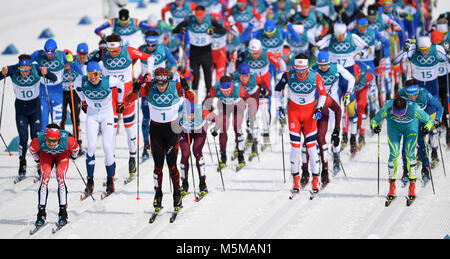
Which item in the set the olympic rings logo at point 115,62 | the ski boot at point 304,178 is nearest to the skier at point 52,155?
the olympic rings logo at point 115,62

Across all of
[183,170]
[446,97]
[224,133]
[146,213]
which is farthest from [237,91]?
[446,97]

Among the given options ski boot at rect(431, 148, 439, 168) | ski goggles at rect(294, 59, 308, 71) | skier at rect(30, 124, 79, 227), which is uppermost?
ski goggles at rect(294, 59, 308, 71)

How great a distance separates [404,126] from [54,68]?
255 inches

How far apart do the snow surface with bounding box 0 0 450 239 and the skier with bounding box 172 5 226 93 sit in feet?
9.28

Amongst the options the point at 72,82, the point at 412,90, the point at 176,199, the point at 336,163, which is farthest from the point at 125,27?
the point at 412,90

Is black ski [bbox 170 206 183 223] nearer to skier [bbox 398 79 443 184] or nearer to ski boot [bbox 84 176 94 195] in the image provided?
ski boot [bbox 84 176 94 195]

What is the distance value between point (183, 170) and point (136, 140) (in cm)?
204

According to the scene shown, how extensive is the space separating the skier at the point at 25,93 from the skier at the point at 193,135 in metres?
2.79

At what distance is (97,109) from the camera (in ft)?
41.8

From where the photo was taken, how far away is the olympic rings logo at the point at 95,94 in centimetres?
1259

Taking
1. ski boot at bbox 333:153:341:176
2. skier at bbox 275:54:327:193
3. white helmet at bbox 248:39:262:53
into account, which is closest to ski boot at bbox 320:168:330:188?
skier at bbox 275:54:327:193

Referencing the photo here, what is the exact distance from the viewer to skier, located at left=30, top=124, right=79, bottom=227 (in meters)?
11.3

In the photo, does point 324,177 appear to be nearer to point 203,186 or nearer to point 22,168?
point 203,186

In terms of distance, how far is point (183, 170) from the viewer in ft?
41.9
